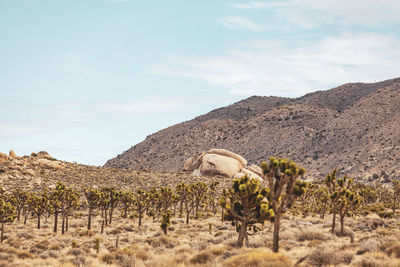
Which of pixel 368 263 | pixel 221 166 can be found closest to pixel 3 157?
pixel 221 166

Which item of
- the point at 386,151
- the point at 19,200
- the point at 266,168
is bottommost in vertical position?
the point at 19,200

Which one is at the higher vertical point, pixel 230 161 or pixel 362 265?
pixel 230 161

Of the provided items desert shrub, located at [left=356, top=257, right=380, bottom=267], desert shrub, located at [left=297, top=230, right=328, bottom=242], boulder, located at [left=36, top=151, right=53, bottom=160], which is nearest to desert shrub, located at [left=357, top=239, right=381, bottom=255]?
desert shrub, located at [left=356, top=257, right=380, bottom=267]

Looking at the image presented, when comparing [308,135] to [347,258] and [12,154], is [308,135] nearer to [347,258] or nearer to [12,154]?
[12,154]

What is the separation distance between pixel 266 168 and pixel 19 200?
43.4m

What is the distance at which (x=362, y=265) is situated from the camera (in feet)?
54.1

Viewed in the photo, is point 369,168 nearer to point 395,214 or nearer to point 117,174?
point 395,214

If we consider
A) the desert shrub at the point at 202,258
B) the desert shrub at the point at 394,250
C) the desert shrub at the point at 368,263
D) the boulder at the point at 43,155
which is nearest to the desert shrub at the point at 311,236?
the desert shrub at the point at 394,250

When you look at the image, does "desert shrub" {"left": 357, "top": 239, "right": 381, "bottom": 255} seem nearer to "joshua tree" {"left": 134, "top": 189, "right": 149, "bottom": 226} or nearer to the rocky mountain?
"joshua tree" {"left": 134, "top": 189, "right": 149, "bottom": 226}

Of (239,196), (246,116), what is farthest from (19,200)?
(246,116)

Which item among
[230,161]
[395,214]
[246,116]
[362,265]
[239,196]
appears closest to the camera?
[362,265]

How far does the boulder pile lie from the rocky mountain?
61.2 ft

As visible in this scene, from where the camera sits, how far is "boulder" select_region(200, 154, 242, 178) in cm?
8719

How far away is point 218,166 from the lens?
8756cm
